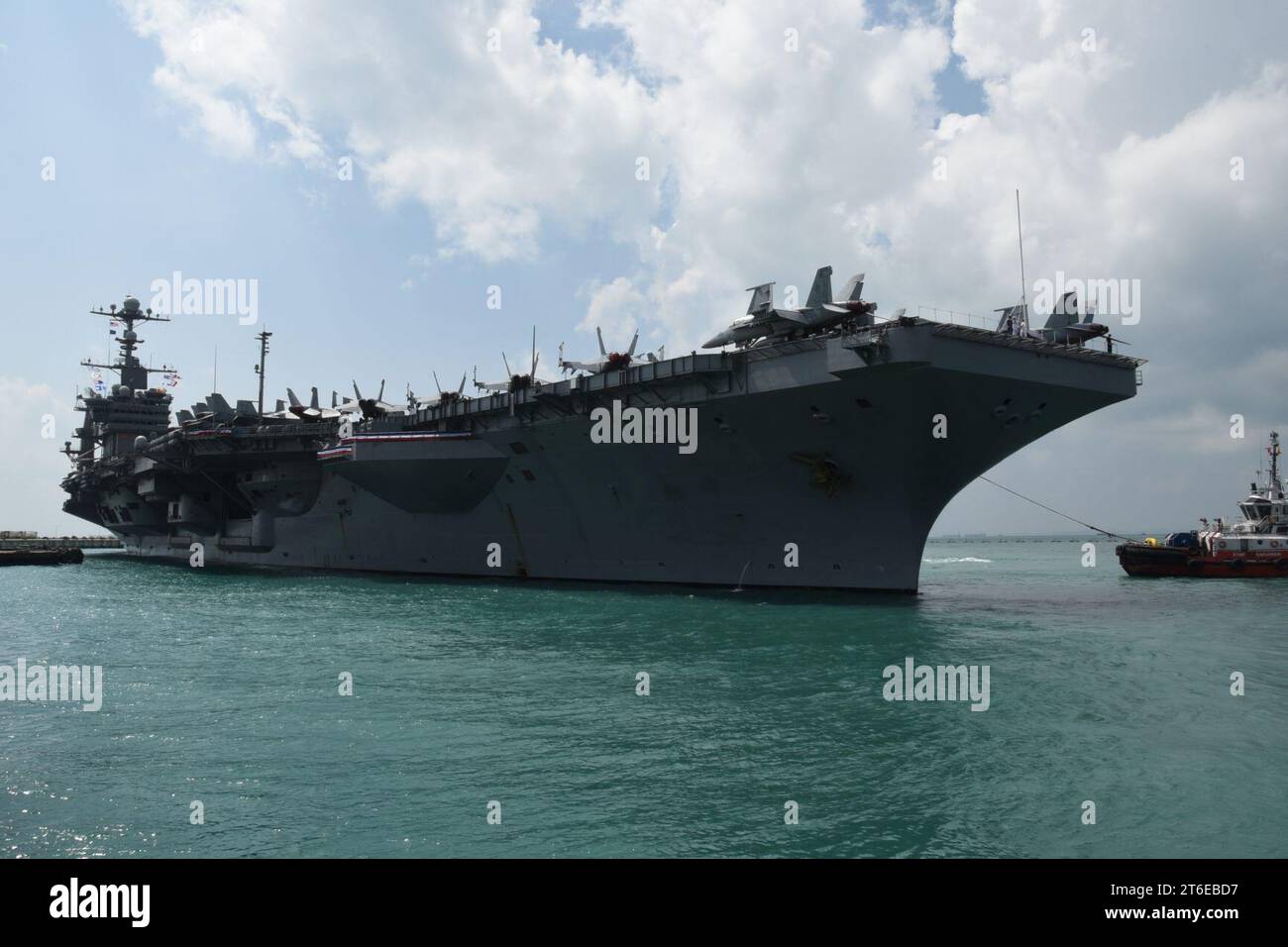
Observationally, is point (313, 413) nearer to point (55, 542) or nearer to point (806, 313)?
point (806, 313)

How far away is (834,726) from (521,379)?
57.5ft

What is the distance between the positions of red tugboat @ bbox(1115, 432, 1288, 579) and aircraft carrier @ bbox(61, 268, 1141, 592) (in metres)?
22.4

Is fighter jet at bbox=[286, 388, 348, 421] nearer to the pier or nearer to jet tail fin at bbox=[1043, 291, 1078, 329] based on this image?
jet tail fin at bbox=[1043, 291, 1078, 329]

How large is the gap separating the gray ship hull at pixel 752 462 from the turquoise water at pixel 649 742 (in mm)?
3597

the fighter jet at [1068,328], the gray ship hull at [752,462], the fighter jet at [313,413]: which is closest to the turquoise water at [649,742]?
the gray ship hull at [752,462]

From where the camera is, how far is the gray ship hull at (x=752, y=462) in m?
18.0

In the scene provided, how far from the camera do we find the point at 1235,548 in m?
36.8

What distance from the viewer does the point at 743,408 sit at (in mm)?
19953

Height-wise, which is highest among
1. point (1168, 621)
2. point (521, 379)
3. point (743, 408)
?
point (521, 379)

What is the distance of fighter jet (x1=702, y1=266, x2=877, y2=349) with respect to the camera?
19.2 m

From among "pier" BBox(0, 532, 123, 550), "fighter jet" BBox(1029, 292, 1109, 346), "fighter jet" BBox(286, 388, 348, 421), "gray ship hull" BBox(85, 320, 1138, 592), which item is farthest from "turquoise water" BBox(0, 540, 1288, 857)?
"pier" BBox(0, 532, 123, 550)

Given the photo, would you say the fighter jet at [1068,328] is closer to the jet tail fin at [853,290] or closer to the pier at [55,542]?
the jet tail fin at [853,290]
